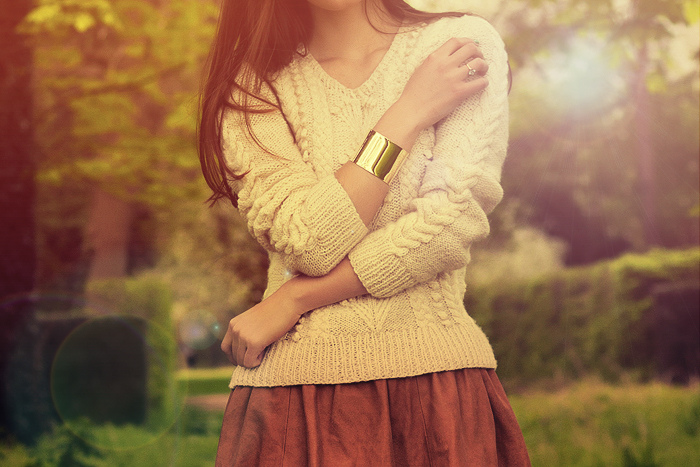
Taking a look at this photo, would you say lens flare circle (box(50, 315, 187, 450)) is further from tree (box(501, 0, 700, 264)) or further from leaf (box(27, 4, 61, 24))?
tree (box(501, 0, 700, 264))

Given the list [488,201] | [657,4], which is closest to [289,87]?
[488,201]

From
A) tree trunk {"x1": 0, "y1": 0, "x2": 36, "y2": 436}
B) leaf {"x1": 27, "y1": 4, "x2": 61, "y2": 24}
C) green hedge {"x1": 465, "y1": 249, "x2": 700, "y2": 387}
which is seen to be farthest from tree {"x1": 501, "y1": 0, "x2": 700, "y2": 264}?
tree trunk {"x1": 0, "y1": 0, "x2": 36, "y2": 436}

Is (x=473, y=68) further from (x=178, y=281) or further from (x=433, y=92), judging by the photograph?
(x=178, y=281)

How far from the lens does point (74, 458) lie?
15.8 ft

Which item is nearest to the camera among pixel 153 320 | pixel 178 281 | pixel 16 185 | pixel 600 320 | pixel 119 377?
pixel 16 185

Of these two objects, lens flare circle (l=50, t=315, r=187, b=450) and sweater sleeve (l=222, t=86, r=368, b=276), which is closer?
sweater sleeve (l=222, t=86, r=368, b=276)

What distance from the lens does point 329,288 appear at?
1.24m

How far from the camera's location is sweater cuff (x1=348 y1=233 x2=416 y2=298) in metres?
1.21

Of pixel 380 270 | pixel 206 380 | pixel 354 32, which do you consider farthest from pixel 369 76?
pixel 206 380

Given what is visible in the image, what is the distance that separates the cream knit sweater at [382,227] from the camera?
1.22 metres

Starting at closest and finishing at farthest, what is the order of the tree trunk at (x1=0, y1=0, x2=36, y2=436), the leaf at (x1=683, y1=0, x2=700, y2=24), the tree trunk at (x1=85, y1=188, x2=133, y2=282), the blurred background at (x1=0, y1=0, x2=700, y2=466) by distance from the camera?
the leaf at (x1=683, y1=0, x2=700, y2=24), the blurred background at (x1=0, y1=0, x2=700, y2=466), the tree trunk at (x1=0, y1=0, x2=36, y2=436), the tree trunk at (x1=85, y1=188, x2=133, y2=282)

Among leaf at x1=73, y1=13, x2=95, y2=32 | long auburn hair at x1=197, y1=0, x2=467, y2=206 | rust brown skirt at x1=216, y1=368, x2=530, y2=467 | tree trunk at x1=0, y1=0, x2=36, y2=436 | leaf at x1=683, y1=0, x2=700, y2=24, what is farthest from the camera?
tree trunk at x1=0, y1=0, x2=36, y2=436

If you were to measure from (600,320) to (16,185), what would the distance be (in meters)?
5.08

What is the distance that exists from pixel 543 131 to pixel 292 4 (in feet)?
30.0
